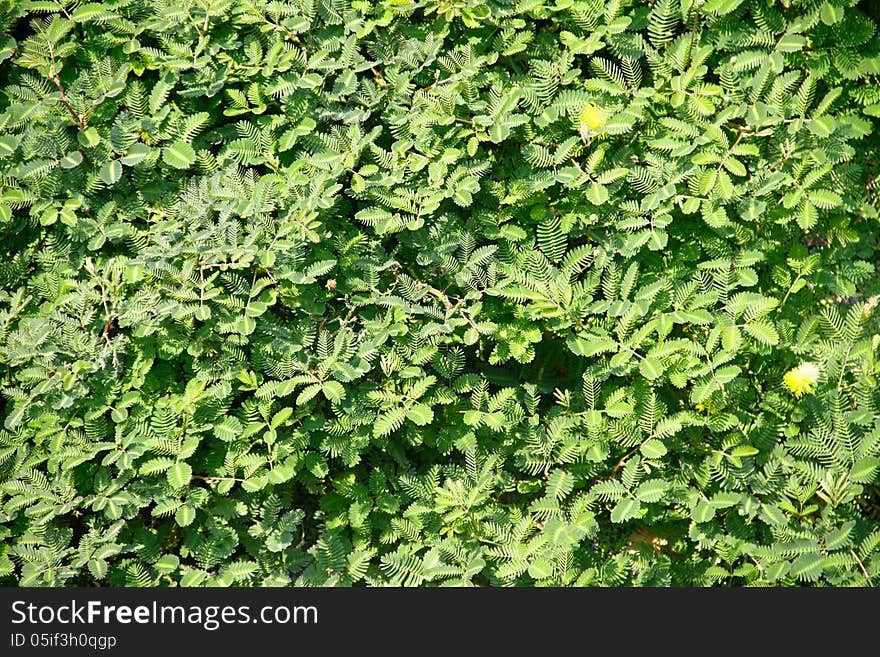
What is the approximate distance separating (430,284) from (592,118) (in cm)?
72

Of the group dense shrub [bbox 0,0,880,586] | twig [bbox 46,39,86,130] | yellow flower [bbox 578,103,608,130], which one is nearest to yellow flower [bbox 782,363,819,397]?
dense shrub [bbox 0,0,880,586]

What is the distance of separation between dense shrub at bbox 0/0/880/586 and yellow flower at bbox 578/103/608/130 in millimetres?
13

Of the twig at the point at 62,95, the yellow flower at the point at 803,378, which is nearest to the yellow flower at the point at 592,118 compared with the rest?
the yellow flower at the point at 803,378

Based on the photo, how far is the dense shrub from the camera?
2391mm

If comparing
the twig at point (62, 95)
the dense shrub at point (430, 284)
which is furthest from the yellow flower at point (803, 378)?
the twig at point (62, 95)

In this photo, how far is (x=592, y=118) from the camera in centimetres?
245

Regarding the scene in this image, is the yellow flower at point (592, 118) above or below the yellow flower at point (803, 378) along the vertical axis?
above

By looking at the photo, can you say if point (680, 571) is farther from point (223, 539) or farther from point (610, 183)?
point (223, 539)

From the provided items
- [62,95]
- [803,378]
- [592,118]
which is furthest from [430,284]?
[62,95]

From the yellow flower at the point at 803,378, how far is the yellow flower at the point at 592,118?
95cm

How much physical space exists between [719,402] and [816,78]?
3.40 feet

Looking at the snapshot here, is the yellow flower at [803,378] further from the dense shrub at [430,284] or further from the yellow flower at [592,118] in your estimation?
the yellow flower at [592,118]

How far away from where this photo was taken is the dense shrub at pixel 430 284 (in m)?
2.39

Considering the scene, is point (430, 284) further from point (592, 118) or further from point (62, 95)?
point (62, 95)
